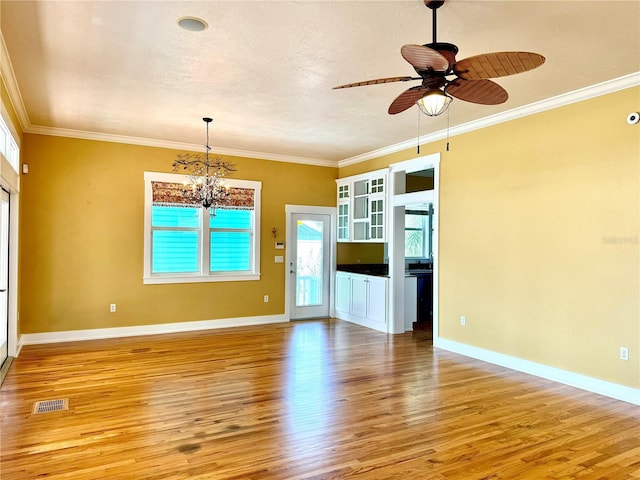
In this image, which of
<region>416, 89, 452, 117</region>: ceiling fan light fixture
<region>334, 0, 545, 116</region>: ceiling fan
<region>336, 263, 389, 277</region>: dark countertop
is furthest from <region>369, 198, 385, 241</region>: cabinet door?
<region>416, 89, 452, 117</region>: ceiling fan light fixture

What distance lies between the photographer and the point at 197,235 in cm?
684

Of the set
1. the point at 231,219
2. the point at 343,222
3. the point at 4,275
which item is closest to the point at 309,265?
the point at 343,222

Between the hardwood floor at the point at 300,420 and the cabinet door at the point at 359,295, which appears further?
the cabinet door at the point at 359,295

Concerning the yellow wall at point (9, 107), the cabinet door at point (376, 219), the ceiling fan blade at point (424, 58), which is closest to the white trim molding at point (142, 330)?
the cabinet door at point (376, 219)

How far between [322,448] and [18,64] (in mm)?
3895

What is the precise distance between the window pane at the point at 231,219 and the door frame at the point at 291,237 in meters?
0.72

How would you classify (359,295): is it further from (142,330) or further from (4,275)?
(4,275)

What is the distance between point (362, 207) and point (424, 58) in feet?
17.0

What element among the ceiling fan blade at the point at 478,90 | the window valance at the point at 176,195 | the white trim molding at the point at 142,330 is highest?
the ceiling fan blade at the point at 478,90

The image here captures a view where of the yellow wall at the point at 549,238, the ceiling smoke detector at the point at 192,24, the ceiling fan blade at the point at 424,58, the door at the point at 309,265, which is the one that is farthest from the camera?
the door at the point at 309,265

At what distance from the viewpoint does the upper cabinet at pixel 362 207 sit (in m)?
6.90

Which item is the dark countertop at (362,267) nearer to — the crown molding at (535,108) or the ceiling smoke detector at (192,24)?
the crown molding at (535,108)

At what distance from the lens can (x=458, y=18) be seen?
9.29ft

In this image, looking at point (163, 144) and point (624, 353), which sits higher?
point (163, 144)
